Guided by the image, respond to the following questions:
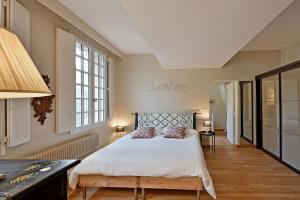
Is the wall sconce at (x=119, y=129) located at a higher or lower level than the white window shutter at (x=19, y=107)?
lower

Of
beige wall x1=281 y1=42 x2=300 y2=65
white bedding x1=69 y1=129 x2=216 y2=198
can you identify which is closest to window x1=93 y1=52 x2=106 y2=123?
white bedding x1=69 y1=129 x2=216 y2=198

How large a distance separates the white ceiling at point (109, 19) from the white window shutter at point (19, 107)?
0.70m

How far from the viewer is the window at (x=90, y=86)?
167 inches

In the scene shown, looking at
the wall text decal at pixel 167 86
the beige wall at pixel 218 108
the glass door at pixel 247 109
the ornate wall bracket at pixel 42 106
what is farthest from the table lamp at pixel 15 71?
the beige wall at pixel 218 108

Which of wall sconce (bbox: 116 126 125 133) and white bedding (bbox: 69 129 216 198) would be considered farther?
wall sconce (bbox: 116 126 125 133)

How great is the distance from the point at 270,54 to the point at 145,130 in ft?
13.4

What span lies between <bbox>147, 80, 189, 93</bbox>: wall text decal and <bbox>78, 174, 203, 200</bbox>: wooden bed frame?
363cm

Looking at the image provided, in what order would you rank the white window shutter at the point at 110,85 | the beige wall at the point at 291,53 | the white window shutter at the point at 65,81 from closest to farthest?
the white window shutter at the point at 65,81 → the beige wall at the point at 291,53 → the white window shutter at the point at 110,85

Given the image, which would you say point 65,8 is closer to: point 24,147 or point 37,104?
point 37,104

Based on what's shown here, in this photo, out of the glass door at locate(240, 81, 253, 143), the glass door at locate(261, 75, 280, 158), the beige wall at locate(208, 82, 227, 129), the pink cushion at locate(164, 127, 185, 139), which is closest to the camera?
the pink cushion at locate(164, 127, 185, 139)

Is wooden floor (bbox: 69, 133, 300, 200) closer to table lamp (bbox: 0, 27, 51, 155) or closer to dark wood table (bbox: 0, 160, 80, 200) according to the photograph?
dark wood table (bbox: 0, 160, 80, 200)

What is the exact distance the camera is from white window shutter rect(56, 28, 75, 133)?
11.1 ft

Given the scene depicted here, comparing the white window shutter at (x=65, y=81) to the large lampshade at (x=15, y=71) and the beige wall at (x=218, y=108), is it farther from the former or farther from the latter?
the beige wall at (x=218, y=108)

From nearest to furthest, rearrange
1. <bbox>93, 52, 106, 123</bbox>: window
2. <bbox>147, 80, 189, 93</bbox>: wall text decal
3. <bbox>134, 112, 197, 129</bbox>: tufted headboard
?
<bbox>93, 52, 106, 123</bbox>: window < <bbox>134, 112, 197, 129</bbox>: tufted headboard < <bbox>147, 80, 189, 93</bbox>: wall text decal
